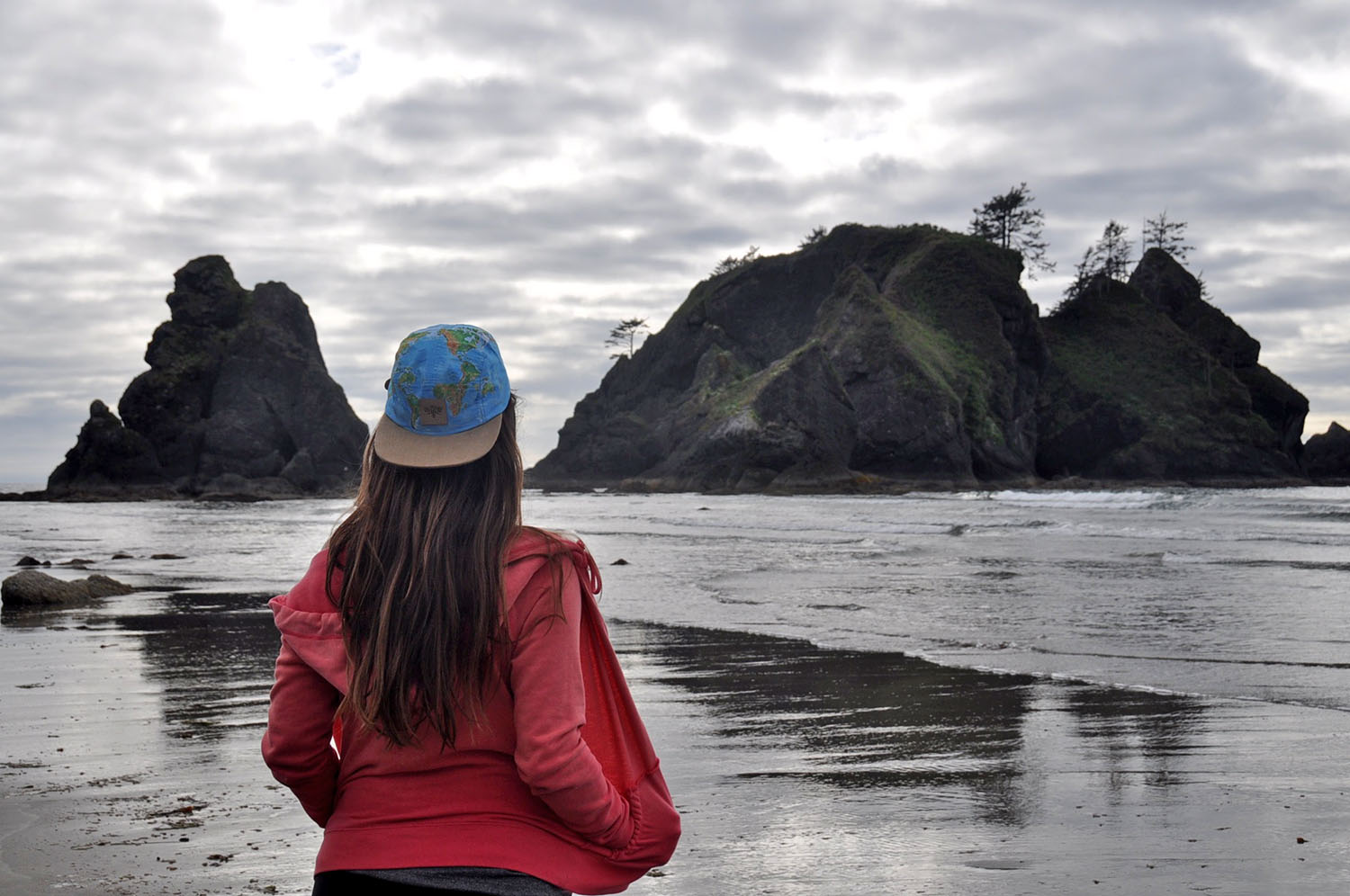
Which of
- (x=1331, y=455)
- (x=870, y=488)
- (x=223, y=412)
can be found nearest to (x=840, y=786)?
(x=870, y=488)

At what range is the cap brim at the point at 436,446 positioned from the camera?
1.62 m

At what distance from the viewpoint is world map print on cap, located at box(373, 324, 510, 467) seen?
1.64m

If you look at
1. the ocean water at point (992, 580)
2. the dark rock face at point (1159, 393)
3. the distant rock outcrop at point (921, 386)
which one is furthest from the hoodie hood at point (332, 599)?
the dark rock face at point (1159, 393)

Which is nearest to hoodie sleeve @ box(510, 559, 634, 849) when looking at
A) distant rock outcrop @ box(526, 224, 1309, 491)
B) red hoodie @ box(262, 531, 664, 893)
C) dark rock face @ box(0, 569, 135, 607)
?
red hoodie @ box(262, 531, 664, 893)

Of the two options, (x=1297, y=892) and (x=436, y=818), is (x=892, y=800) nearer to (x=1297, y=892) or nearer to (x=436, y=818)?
(x=1297, y=892)

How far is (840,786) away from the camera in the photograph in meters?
4.48

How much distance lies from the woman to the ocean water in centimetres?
607

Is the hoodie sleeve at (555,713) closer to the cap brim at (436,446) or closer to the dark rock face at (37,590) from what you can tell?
the cap brim at (436,446)

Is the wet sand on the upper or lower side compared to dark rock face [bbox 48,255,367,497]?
lower

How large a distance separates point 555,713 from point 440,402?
0.49 metres

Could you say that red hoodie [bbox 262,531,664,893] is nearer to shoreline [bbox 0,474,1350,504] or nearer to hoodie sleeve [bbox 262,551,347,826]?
hoodie sleeve [bbox 262,551,347,826]

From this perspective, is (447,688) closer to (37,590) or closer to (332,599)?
(332,599)

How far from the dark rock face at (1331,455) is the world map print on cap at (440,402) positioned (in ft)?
301

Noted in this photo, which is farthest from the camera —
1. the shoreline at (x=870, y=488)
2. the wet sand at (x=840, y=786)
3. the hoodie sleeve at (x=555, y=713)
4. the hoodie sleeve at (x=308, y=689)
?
the shoreline at (x=870, y=488)
